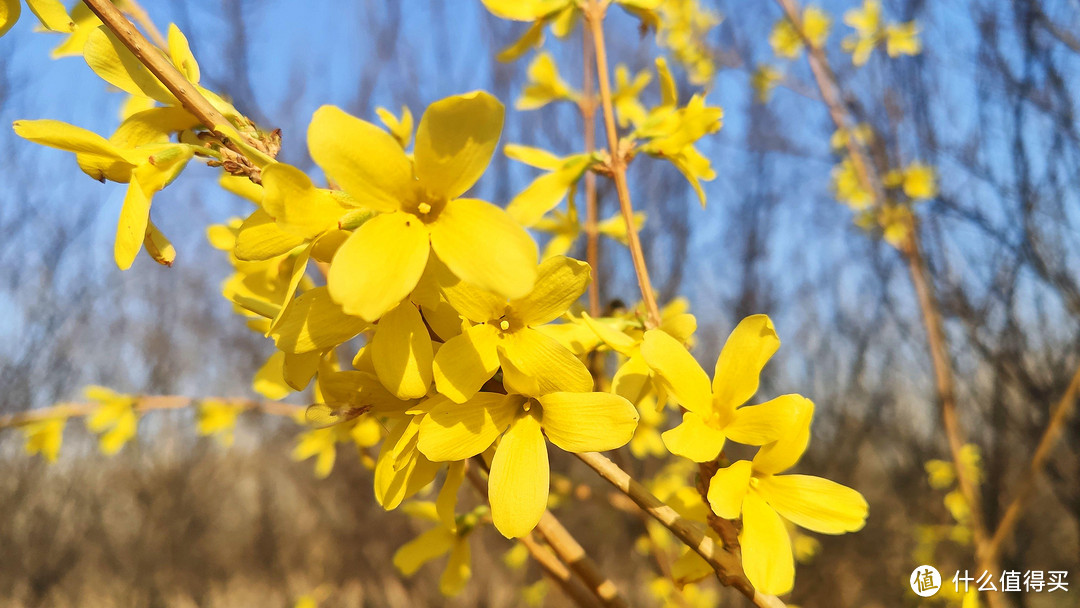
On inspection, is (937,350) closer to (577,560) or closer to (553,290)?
(577,560)

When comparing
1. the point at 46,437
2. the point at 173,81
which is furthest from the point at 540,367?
the point at 46,437

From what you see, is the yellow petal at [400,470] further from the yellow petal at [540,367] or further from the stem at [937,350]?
the stem at [937,350]

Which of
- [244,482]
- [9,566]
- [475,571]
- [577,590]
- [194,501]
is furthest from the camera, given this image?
[244,482]

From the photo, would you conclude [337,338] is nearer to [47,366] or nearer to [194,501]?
[47,366]

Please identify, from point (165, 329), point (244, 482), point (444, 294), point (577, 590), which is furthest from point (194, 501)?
point (444, 294)

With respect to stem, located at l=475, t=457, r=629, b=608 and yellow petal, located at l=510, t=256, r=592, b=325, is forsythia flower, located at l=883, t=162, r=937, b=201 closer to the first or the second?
stem, located at l=475, t=457, r=629, b=608
